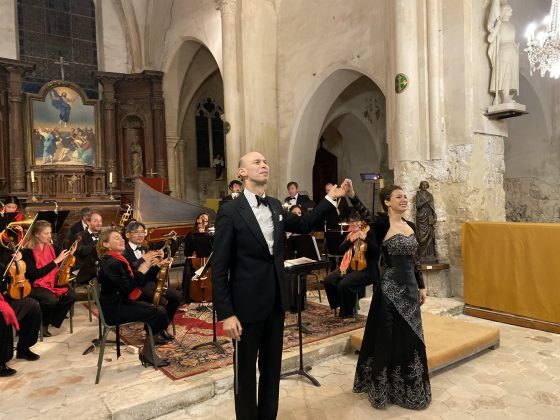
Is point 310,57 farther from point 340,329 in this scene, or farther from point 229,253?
point 229,253

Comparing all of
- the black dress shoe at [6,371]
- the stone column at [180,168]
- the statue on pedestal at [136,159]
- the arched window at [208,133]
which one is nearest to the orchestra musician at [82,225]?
the black dress shoe at [6,371]

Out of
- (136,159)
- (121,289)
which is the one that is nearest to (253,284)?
(121,289)

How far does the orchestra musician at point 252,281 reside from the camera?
2451 millimetres

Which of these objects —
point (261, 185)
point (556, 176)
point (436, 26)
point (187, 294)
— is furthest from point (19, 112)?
point (556, 176)

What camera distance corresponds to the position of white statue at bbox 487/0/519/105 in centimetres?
633

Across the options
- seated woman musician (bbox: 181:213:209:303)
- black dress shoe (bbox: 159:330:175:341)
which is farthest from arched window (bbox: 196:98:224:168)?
black dress shoe (bbox: 159:330:175:341)

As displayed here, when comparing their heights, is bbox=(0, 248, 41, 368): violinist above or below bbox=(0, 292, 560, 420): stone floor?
above

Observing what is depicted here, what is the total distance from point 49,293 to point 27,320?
68cm

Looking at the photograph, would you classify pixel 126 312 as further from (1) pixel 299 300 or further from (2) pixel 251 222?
(2) pixel 251 222

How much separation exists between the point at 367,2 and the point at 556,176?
20.3 ft

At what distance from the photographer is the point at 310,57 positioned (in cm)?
964

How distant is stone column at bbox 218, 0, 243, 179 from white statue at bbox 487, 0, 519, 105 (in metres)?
5.68

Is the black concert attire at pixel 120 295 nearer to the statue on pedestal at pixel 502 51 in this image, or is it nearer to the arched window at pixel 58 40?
the statue on pedestal at pixel 502 51

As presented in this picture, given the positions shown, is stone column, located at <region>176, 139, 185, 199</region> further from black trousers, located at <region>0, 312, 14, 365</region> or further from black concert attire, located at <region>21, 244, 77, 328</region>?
black trousers, located at <region>0, 312, 14, 365</region>
